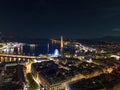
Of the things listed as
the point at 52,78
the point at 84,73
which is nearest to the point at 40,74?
the point at 52,78

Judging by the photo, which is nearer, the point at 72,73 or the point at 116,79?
the point at 116,79

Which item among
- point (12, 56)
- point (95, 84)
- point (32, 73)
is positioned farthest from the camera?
point (12, 56)

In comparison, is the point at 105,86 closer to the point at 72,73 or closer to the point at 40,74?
the point at 72,73

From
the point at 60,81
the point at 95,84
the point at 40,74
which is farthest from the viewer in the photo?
the point at 40,74

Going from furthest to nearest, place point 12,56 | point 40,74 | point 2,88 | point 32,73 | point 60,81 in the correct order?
point 12,56 → point 32,73 → point 40,74 → point 60,81 → point 2,88

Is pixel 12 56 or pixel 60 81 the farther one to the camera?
pixel 12 56

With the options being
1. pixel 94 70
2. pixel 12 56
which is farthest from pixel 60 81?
pixel 12 56

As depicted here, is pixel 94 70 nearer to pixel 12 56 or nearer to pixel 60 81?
pixel 60 81

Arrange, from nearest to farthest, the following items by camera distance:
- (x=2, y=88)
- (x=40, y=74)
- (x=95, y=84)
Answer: (x=2, y=88) → (x=95, y=84) → (x=40, y=74)
